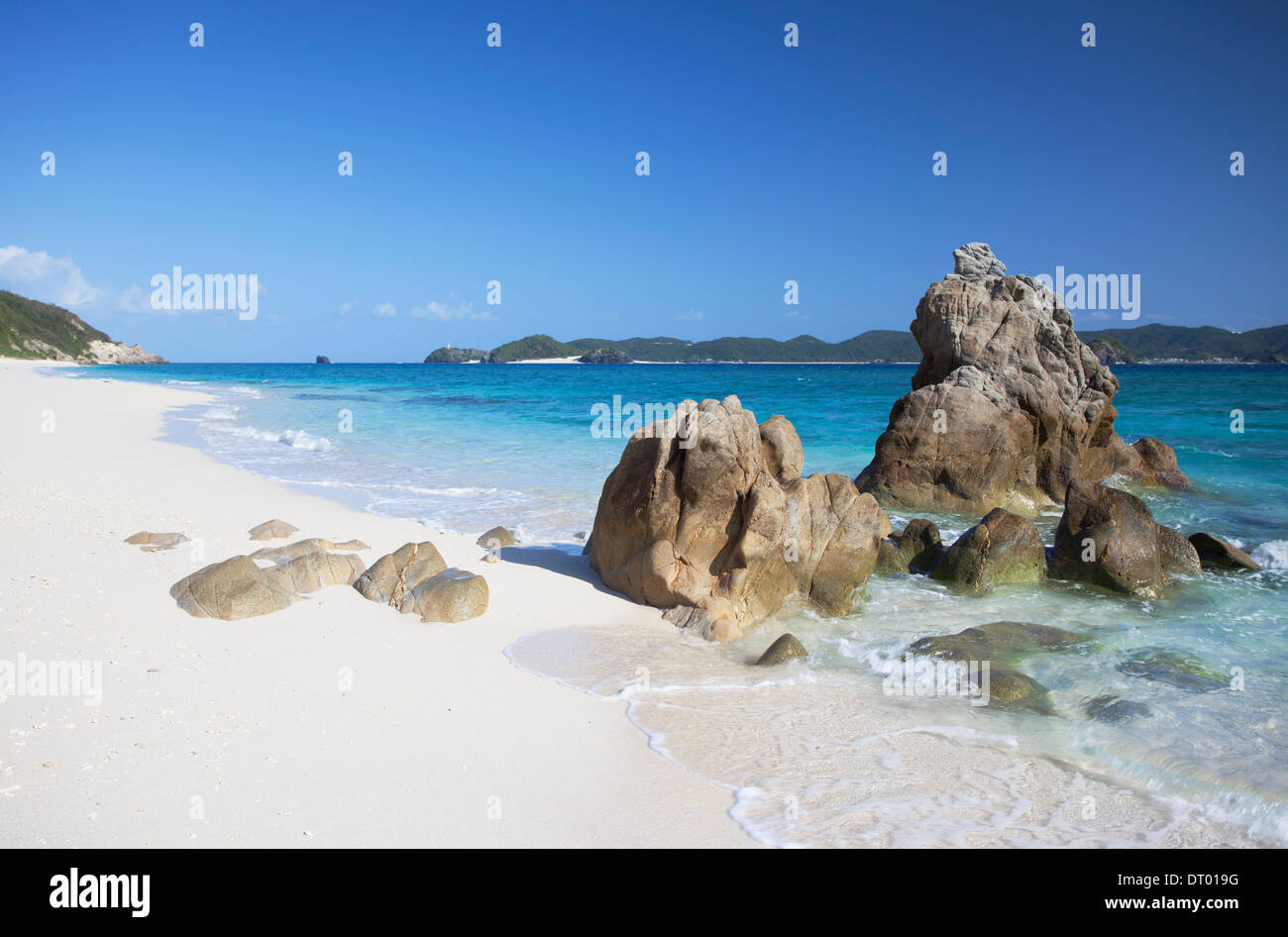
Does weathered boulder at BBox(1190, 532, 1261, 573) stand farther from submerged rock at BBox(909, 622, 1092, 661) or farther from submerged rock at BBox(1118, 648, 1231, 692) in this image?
submerged rock at BBox(909, 622, 1092, 661)

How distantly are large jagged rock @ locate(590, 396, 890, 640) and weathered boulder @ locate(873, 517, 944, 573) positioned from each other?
1.42 meters

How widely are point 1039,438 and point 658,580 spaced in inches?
428

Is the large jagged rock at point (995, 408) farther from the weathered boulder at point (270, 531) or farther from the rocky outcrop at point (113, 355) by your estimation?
the rocky outcrop at point (113, 355)

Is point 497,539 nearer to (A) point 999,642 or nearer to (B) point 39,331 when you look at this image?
(A) point 999,642

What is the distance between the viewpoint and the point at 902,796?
4.52m

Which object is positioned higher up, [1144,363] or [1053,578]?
[1144,363]

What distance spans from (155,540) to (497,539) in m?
3.76

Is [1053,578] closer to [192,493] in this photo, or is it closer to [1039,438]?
[1039,438]

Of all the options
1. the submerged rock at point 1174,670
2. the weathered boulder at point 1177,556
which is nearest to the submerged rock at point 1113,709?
the submerged rock at point 1174,670

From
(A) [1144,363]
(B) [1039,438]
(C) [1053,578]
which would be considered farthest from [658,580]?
(A) [1144,363]

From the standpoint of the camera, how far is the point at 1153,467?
17156mm

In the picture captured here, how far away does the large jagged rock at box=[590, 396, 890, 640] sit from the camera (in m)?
7.84
